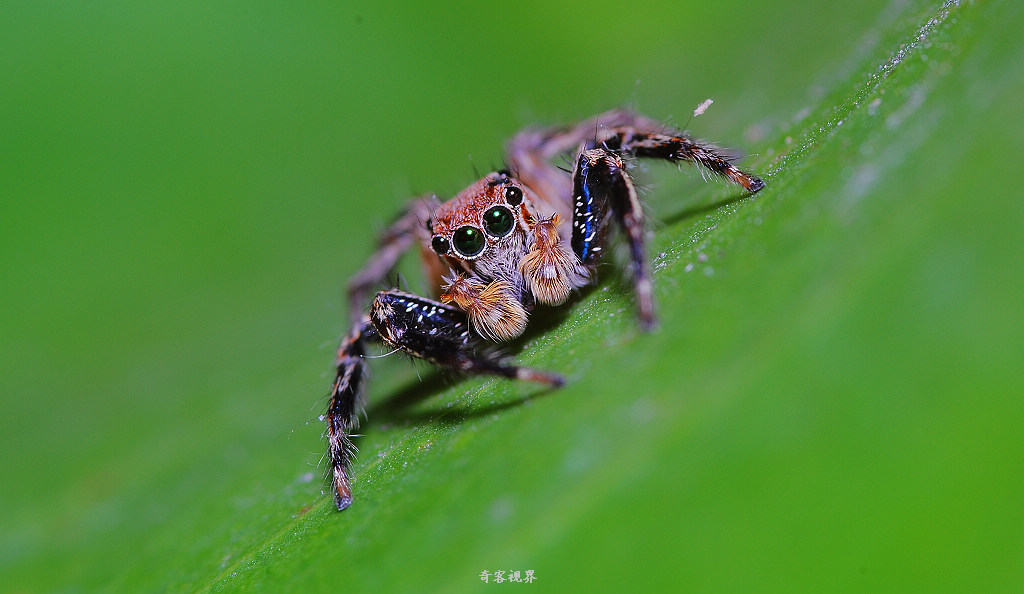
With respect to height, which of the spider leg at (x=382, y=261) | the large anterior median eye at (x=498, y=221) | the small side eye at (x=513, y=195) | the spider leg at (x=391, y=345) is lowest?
the spider leg at (x=391, y=345)

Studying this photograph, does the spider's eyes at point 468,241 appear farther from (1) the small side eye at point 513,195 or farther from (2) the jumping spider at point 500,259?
(1) the small side eye at point 513,195

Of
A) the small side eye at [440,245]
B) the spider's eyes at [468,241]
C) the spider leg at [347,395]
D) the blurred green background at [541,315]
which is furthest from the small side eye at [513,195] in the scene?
the spider leg at [347,395]

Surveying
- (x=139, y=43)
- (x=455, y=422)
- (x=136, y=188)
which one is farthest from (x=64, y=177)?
(x=455, y=422)

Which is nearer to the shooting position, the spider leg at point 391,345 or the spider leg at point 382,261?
the spider leg at point 391,345

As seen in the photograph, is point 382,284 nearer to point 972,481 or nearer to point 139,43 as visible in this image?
point 139,43

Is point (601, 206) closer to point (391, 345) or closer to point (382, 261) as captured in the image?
point (391, 345)

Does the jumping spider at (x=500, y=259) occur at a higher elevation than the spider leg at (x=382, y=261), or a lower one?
lower

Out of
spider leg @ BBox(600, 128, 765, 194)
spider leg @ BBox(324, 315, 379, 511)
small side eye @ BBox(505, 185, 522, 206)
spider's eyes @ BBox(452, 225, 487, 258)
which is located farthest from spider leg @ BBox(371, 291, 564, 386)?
spider leg @ BBox(600, 128, 765, 194)
